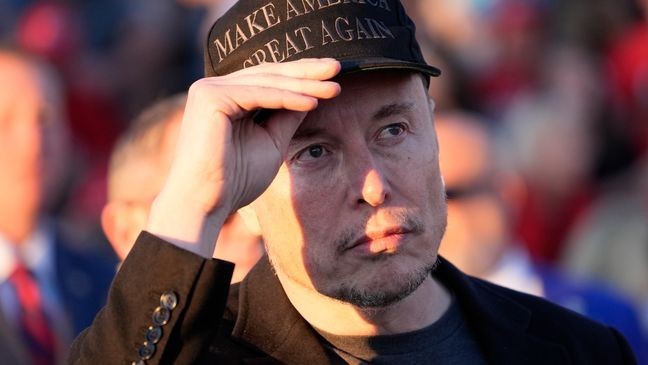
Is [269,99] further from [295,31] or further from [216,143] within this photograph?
[295,31]

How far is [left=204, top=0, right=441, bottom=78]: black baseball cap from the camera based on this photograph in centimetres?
355

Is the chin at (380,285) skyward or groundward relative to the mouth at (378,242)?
groundward

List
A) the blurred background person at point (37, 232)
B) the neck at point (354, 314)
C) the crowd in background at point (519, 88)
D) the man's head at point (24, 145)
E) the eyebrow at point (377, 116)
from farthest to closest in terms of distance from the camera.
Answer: the crowd in background at point (519, 88) < the man's head at point (24, 145) < the blurred background person at point (37, 232) < the neck at point (354, 314) < the eyebrow at point (377, 116)

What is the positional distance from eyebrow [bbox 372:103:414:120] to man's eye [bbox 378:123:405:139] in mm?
29

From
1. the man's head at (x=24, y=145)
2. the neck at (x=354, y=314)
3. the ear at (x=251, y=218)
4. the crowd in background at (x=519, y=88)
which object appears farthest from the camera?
the crowd in background at (x=519, y=88)

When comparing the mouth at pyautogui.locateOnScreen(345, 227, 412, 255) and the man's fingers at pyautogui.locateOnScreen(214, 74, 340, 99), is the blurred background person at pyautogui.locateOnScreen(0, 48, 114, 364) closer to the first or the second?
the mouth at pyautogui.locateOnScreen(345, 227, 412, 255)

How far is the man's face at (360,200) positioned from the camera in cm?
355

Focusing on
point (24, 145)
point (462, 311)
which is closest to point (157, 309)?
point (462, 311)

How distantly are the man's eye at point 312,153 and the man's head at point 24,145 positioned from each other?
9.84 ft

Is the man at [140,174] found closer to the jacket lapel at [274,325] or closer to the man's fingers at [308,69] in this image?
the jacket lapel at [274,325]

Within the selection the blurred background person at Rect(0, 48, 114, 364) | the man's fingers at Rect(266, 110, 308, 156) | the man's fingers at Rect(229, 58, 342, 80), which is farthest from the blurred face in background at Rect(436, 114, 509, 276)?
the man's fingers at Rect(229, 58, 342, 80)

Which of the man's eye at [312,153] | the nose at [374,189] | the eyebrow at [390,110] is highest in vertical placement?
the eyebrow at [390,110]

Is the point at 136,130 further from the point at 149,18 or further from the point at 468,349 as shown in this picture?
the point at 149,18

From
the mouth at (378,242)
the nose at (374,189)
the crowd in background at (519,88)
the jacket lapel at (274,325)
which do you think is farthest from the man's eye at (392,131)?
the crowd in background at (519,88)
